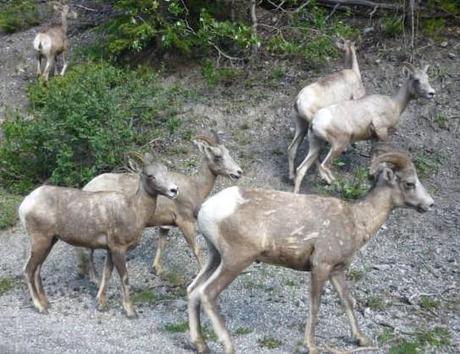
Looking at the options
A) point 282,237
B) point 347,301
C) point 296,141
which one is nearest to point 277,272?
point 347,301

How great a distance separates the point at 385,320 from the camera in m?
9.70

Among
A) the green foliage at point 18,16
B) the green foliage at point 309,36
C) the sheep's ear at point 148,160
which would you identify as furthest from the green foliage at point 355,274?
the green foliage at point 18,16

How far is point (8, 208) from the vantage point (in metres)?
13.3

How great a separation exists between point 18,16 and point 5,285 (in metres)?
12.1

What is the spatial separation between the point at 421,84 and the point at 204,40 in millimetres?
4941

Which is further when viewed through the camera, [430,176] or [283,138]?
[283,138]

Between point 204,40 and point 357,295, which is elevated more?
point 204,40

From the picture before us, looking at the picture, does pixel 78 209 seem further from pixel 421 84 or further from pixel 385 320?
pixel 421 84

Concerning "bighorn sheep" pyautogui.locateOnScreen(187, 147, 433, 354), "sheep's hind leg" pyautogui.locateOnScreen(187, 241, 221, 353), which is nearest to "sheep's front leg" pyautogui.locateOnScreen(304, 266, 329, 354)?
"bighorn sheep" pyautogui.locateOnScreen(187, 147, 433, 354)

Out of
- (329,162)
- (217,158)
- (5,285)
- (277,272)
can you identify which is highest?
(217,158)

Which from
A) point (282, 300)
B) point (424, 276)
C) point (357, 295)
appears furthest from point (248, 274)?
point (424, 276)

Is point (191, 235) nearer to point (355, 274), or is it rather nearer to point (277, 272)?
point (277, 272)

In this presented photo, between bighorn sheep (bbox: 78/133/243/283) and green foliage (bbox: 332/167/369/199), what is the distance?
7.62 feet

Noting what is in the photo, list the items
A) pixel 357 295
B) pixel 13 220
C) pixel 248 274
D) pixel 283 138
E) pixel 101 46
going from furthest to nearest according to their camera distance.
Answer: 1. pixel 101 46
2. pixel 283 138
3. pixel 13 220
4. pixel 248 274
5. pixel 357 295
